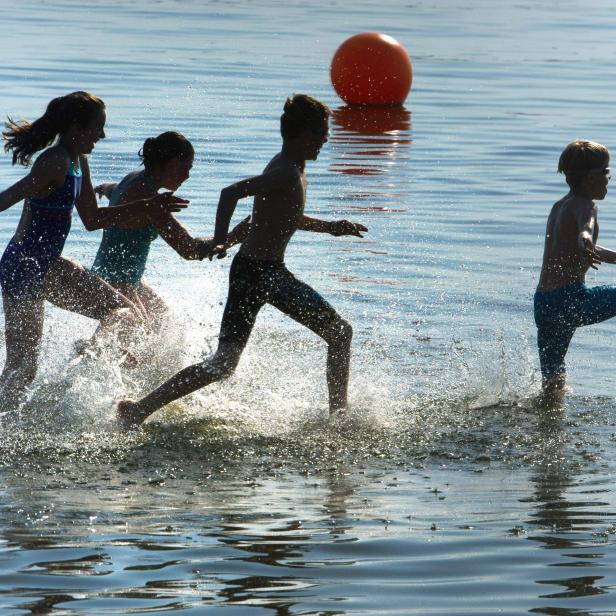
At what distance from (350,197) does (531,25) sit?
27886 millimetres

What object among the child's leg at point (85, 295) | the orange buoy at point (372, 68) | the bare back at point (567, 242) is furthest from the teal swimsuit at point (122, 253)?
the orange buoy at point (372, 68)

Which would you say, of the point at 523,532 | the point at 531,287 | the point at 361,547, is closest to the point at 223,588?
the point at 361,547

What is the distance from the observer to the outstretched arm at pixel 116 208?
6.93m

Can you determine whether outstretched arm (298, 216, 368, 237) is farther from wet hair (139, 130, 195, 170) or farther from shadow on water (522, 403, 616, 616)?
shadow on water (522, 403, 616, 616)

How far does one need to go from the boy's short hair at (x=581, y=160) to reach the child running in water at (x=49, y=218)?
2.21 meters

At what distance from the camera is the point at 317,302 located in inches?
272

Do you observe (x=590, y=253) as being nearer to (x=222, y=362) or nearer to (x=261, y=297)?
(x=261, y=297)

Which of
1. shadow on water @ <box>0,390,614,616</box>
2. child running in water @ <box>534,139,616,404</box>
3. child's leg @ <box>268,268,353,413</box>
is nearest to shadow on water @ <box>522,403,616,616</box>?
shadow on water @ <box>0,390,614,616</box>

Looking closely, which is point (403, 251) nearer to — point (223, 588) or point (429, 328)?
point (429, 328)

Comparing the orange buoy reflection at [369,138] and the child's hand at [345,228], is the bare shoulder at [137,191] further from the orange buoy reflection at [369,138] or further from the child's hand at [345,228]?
the orange buoy reflection at [369,138]

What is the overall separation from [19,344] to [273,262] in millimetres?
1402

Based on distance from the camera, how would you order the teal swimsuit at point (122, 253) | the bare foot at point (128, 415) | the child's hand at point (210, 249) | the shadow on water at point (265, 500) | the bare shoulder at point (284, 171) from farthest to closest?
1. the teal swimsuit at point (122, 253)
2. the bare foot at point (128, 415)
3. the bare shoulder at point (284, 171)
4. the child's hand at point (210, 249)
5. the shadow on water at point (265, 500)

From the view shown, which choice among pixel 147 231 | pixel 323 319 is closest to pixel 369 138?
pixel 147 231

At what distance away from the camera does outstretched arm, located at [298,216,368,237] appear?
690 cm
